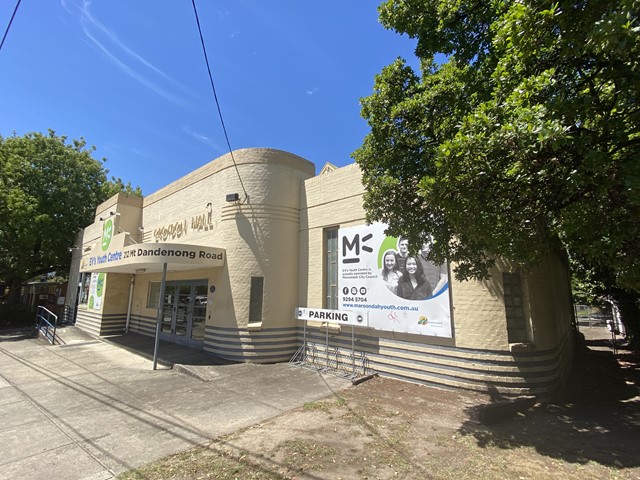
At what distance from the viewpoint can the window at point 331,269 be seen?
11.2 meters

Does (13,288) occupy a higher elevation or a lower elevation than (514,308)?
higher

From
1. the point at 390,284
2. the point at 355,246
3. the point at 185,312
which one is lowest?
the point at 185,312

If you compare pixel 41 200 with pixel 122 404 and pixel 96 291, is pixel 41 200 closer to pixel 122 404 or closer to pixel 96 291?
pixel 96 291

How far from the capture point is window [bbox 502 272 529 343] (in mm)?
7949

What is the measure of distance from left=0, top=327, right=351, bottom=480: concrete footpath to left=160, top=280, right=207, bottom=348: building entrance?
0.97 metres

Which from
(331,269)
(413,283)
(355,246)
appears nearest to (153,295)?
(331,269)

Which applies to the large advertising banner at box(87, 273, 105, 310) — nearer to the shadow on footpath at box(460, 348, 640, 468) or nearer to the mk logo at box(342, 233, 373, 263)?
the mk logo at box(342, 233, 373, 263)

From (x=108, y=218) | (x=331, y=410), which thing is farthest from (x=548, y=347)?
(x=108, y=218)

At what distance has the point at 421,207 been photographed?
22.6ft

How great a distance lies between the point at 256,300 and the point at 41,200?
814 inches

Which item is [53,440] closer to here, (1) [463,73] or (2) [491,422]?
(2) [491,422]

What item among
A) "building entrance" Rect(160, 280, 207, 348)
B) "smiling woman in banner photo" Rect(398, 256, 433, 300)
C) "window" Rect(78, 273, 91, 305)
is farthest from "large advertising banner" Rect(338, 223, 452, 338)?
"window" Rect(78, 273, 91, 305)

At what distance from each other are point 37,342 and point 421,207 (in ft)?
58.6

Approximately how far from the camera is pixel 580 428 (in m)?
6.17
